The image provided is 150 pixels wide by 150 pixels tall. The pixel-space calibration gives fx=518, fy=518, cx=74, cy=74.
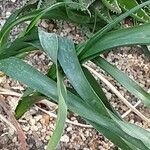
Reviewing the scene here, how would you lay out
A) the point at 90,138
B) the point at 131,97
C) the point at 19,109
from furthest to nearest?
the point at 131,97 < the point at 90,138 < the point at 19,109

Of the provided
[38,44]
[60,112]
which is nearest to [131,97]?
[38,44]

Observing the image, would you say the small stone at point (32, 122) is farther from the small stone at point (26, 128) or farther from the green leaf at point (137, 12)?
the green leaf at point (137, 12)

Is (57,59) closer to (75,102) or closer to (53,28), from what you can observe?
(75,102)

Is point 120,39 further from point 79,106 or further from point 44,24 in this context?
point 44,24

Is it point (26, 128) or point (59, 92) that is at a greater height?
point (59, 92)

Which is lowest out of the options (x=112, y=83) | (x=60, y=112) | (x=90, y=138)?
(x=90, y=138)

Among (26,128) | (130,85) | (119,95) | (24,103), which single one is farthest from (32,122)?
(130,85)

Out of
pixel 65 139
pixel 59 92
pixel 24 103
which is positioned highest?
pixel 59 92

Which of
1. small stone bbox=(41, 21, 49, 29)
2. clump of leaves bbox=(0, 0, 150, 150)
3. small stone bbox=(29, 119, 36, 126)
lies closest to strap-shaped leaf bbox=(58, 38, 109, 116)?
clump of leaves bbox=(0, 0, 150, 150)

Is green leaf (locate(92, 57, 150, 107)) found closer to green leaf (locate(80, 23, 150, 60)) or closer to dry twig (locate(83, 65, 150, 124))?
green leaf (locate(80, 23, 150, 60))

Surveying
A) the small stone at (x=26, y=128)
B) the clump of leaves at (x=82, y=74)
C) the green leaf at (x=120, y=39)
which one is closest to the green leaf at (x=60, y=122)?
the clump of leaves at (x=82, y=74)

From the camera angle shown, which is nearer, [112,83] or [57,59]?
[57,59]
